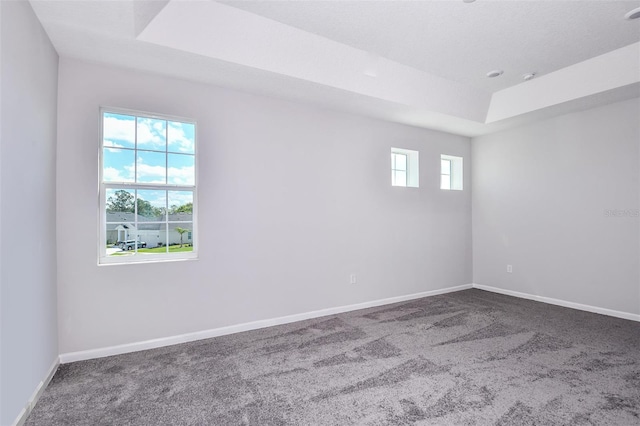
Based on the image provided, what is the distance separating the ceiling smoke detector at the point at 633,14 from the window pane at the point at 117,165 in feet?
15.0

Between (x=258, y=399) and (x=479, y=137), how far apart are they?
538cm

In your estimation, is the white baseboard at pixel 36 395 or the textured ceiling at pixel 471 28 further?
the textured ceiling at pixel 471 28

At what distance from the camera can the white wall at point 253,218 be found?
2.88 metres

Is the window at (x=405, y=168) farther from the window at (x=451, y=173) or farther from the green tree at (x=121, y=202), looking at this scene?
the green tree at (x=121, y=202)

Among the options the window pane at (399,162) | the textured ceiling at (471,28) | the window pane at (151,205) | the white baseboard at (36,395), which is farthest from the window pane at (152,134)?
the window pane at (399,162)

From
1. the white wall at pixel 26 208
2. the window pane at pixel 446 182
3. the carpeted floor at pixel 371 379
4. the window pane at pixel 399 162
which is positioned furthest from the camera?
the window pane at pixel 446 182

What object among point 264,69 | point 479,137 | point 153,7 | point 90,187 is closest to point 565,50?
point 479,137

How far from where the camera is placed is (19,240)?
199 cm

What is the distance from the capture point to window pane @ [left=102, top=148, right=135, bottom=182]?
303cm

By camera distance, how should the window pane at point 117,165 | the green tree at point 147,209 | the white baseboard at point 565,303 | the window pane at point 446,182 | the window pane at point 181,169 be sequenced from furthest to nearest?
the window pane at point 446,182
the white baseboard at point 565,303
the window pane at point 181,169
the green tree at point 147,209
the window pane at point 117,165

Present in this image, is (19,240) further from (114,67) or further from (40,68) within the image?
(114,67)

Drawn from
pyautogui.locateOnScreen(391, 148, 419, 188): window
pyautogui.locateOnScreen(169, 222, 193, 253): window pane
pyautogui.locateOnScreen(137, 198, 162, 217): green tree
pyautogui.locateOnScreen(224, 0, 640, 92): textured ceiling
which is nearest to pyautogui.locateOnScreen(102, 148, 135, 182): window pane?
pyautogui.locateOnScreen(137, 198, 162, 217): green tree

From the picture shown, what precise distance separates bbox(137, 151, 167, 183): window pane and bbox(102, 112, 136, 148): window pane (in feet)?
0.50

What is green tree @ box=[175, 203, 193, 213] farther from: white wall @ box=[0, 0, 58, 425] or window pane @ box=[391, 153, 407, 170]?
window pane @ box=[391, 153, 407, 170]
